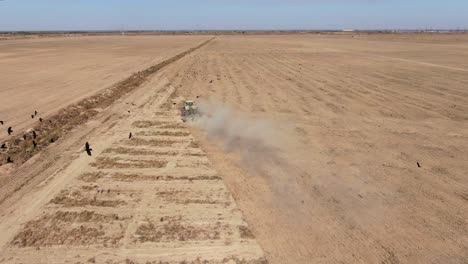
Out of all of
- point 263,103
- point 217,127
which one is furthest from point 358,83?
point 217,127

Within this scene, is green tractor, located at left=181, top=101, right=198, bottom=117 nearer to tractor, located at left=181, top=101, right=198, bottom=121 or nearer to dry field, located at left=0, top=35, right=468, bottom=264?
tractor, located at left=181, top=101, right=198, bottom=121

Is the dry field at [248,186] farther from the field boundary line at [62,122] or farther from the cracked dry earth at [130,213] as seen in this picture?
the field boundary line at [62,122]

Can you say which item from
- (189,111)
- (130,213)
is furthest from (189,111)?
(130,213)

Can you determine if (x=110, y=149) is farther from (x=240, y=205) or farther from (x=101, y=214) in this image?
(x=240, y=205)

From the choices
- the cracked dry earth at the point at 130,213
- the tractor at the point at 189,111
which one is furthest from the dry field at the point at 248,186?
the tractor at the point at 189,111

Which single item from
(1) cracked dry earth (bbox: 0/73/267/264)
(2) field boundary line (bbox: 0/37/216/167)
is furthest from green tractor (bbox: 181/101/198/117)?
(2) field boundary line (bbox: 0/37/216/167)

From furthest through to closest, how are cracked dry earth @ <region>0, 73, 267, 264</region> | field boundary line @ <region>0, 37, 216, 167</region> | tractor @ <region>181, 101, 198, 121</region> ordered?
tractor @ <region>181, 101, 198, 121</region>, field boundary line @ <region>0, 37, 216, 167</region>, cracked dry earth @ <region>0, 73, 267, 264</region>
